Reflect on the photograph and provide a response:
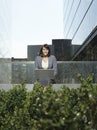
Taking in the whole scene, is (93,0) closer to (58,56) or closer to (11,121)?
(11,121)

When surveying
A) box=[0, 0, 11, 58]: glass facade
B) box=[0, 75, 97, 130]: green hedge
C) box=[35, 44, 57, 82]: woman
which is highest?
box=[0, 0, 11, 58]: glass facade

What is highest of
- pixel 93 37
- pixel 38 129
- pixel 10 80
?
pixel 93 37

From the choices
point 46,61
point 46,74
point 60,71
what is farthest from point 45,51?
point 60,71

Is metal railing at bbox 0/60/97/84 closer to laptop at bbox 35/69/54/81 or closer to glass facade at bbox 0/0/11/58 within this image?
laptop at bbox 35/69/54/81

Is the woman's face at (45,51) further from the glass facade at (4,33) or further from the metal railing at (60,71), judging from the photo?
the glass facade at (4,33)

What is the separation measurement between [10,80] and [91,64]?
11.1ft

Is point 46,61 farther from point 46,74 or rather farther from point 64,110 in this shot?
point 64,110

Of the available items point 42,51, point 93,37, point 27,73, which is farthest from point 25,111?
point 93,37

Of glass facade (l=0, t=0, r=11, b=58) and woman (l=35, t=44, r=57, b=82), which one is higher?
glass facade (l=0, t=0, r=11, b=58)

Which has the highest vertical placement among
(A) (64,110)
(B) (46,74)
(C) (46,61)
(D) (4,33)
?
(D) (4,33)

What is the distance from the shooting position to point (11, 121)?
8984 mm

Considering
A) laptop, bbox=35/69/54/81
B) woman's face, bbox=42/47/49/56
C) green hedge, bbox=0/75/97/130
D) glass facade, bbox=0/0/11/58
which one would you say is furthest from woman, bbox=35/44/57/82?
glass facade, bbox=0/0/11/58

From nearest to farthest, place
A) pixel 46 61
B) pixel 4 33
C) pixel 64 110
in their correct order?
pixel 64 110 → pixel 46 61 → pixel 4 33

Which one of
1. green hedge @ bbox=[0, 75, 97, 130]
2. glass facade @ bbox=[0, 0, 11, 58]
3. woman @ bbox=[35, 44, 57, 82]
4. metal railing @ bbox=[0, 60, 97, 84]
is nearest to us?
green hedge @ bbox=[0, 75, 97, 130]
